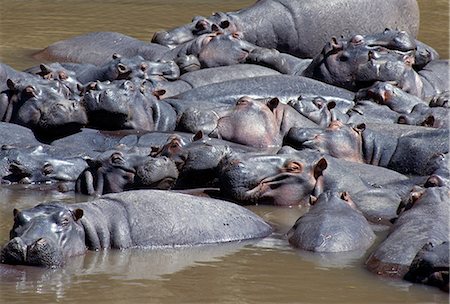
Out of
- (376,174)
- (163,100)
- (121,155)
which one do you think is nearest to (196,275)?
(121,155)

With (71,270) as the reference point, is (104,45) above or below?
below

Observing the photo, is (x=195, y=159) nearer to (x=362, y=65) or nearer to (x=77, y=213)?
(x=77, y=213)

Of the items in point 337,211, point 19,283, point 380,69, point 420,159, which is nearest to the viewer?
point 19,283

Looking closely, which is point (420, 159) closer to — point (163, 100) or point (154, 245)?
point (163, 100)

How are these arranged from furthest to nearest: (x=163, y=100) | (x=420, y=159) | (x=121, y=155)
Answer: (x=163, y=100) → (x=420, y=159) → (x=121, y=155)

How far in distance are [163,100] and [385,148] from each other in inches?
73.0

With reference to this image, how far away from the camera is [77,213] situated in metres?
6.45

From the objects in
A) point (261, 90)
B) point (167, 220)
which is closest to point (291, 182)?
point (167, 220)

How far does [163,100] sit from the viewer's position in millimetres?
9805

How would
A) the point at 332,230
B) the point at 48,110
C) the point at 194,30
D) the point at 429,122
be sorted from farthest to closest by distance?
the point at 194,30 → the point at 429,122 → the point at 48,110 → the point at 332,230

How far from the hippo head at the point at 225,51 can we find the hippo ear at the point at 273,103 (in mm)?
2009

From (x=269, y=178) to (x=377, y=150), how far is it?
4.90 feet

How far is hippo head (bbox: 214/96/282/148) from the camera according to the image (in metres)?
9.16

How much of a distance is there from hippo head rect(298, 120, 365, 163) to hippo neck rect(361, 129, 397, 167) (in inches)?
1.5
